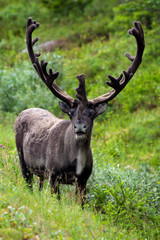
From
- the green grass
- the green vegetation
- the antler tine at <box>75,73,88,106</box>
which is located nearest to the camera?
the green grass

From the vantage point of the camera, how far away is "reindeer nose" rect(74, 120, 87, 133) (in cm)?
549

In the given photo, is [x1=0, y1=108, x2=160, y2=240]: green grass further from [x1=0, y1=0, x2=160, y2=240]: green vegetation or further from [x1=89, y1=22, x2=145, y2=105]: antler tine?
[x1=89, y1=22, x2=145, y2=105]: antler tine

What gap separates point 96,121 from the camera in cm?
1340

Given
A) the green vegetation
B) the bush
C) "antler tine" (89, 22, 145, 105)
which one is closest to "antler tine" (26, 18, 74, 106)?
"antler tine" (89, 22, 145, 105)

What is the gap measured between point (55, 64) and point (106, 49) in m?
5.44

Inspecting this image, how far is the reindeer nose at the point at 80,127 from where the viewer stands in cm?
549

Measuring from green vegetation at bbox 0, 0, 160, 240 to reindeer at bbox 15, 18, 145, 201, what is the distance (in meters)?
0.31

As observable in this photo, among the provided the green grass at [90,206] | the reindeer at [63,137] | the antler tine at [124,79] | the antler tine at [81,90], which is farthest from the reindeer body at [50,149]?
the antler tine at [124,79]

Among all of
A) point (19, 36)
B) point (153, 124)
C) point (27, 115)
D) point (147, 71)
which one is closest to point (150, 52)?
point (147, 71)

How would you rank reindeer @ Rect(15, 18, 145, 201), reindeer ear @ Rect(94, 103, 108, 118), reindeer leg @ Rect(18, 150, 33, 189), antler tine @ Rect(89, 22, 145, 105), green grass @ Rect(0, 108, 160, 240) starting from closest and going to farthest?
green grass @ Rect(0, 108, 160, 240) → reindeer @ Rect(15, 18, 145, 201) → reindeer ear @ Rect(94, 103, 108, 118) → antler tine @ Rect(89, 22, 145, 105) → reindeer leg @ Rect(18, 150, 33, 189)

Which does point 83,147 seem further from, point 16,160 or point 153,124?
point 153,124

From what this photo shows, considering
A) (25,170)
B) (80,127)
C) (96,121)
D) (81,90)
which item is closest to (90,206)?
(25,170)

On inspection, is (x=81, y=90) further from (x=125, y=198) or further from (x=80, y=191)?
(x=125, y=198)

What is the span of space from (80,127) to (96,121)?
7.93 metres
